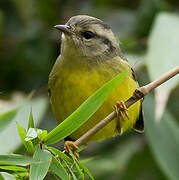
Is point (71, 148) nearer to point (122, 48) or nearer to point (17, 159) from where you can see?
point (17, 159)

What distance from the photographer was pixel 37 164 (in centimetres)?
142

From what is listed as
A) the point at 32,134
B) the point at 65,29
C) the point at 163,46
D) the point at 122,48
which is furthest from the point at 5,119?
the point at 122,48

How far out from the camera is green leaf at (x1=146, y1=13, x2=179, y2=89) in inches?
111

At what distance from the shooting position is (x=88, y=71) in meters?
2.63

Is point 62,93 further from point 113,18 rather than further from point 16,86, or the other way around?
point 113,18

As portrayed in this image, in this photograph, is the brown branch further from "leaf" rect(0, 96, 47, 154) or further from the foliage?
"leaf" rect(0, 96, 47, 154)

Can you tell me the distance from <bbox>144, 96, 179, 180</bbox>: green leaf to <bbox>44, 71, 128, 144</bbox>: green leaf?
1582 mm

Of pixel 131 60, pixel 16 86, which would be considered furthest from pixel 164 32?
pixel 16 86

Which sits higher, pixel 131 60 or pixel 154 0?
pixel 154 0

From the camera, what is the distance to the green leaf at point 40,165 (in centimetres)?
141

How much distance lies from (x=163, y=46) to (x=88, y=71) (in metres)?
0.74

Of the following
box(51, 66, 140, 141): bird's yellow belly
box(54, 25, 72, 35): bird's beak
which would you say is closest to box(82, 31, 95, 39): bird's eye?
box(54, 25, 72, 35): bird's beak

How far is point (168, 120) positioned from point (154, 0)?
929mm

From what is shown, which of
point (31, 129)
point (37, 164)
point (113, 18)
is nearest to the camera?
point (37, 164)
